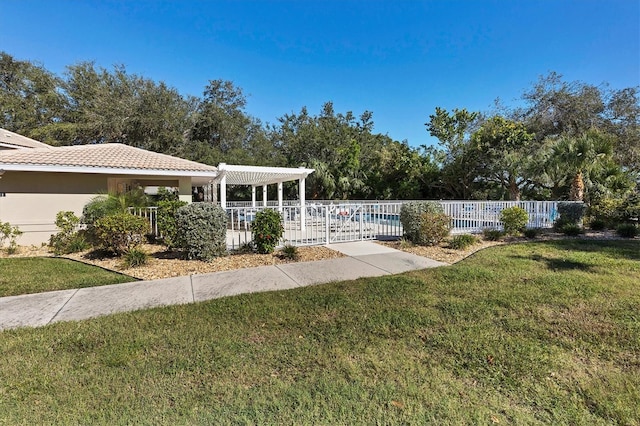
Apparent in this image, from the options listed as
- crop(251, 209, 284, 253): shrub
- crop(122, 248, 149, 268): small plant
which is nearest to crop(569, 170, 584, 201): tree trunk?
crop(251, 209, 284, 253): shrub

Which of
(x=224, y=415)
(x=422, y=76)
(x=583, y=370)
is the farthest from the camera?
(x=422, y=76)

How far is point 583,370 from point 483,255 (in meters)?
5.32

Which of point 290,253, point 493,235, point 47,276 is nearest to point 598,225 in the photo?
point 493,235

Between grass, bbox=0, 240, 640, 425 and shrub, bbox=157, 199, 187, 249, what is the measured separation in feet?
12.7

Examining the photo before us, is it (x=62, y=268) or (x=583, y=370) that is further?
(x=62, y=268)

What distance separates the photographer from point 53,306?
458 cm

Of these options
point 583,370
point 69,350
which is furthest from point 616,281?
point 69,350

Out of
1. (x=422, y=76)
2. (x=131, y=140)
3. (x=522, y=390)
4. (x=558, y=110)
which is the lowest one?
(x=522, y=390)

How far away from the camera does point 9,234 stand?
29.2ft

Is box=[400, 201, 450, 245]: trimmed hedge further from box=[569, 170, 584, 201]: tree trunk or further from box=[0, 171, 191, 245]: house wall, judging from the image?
box=[0, 171, 191, 245]: house wall

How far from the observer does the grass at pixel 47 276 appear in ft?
18.1

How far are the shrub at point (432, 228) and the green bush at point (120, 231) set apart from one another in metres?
7.78

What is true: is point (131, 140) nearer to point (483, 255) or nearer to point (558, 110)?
point (483, 255)

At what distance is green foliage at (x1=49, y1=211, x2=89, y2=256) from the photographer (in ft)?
27.9
